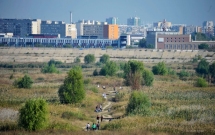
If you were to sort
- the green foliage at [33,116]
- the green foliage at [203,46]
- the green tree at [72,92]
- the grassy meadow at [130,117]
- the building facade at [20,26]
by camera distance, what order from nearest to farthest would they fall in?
the green foliage at [33,116] → the grassy meadow at [130,117] → the green tree at [72,92] → the green foliage at [203,46] → the building facade at [20,26]

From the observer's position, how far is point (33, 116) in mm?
18062

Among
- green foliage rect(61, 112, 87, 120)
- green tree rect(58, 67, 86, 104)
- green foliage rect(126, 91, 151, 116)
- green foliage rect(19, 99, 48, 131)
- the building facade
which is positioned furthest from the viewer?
the building facade

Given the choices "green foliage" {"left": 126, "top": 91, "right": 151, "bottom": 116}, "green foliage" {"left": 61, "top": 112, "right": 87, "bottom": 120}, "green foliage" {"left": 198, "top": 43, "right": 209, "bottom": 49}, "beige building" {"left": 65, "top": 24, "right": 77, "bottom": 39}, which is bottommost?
"green foliage" {"left": 61, "top": 112, "right": 87, "bottom": 120}

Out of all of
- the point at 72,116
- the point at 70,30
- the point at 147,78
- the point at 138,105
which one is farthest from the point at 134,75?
the point at 70,30

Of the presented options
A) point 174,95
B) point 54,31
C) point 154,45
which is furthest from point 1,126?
point 54,31

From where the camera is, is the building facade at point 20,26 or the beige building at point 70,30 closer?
the beige building at point 70,30

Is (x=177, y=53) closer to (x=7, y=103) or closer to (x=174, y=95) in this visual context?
(x=174, y=95)

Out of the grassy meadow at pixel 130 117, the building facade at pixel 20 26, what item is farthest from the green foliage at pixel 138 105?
the building facade at pixel 20 26

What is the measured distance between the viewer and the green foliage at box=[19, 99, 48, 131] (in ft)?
59.2

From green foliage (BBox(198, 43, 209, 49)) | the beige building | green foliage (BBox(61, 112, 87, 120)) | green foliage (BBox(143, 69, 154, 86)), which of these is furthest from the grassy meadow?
the beige building

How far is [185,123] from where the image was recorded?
1953cm

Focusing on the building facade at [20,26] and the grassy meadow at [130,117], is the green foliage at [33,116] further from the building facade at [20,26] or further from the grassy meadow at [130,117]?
the building facade at [20,26]

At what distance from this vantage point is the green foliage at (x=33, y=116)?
59.2ft

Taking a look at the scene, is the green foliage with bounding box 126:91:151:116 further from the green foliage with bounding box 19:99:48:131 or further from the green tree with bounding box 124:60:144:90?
the green tree with bounding box 124:60:144:90
